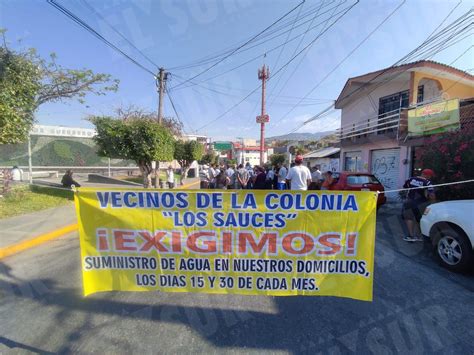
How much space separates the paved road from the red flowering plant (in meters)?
4.11

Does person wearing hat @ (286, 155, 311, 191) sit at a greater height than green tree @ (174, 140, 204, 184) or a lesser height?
lesser

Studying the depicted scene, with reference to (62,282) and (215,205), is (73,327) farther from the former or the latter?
(215,205)

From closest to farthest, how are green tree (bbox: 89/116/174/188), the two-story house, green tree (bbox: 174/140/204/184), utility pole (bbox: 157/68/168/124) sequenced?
green tree (bbox: 89/116/174/188) < the two-story house < utility pole (bbox: 157/68/168/124) < green tree (bbox: 174/140/204/184)

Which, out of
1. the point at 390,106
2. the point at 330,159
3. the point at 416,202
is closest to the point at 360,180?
the point at 416,202

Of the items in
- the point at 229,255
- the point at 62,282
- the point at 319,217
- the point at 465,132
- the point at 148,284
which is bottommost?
the point at 62,282

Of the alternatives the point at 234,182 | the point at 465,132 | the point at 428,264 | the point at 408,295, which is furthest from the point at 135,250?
the point at 234,182

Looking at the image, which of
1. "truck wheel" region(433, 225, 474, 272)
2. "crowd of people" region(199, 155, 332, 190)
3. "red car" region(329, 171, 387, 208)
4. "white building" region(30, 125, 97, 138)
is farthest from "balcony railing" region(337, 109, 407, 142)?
"white building" region(30, 125, 97, 138)

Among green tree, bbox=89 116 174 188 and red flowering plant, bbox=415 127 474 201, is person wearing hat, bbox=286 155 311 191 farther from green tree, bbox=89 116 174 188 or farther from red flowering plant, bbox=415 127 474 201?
green tree, bbox=89 116 174 188

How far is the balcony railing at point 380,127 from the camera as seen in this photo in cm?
1151

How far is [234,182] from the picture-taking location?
14.2 metres

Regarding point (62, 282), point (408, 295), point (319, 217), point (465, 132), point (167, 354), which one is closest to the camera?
point (167, 354)

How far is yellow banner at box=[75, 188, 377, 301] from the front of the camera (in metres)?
2.52

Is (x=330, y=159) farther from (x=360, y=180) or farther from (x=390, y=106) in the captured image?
(x=360, y=180)

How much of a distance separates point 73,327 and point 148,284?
0.87 meters
